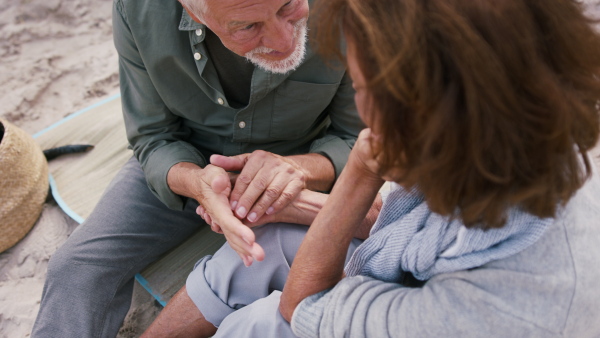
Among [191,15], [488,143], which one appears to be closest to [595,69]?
[488,143]

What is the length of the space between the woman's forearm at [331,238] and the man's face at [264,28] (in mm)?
556

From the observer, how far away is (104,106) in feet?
10.4

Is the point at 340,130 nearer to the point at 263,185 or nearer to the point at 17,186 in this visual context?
the point at 263,185

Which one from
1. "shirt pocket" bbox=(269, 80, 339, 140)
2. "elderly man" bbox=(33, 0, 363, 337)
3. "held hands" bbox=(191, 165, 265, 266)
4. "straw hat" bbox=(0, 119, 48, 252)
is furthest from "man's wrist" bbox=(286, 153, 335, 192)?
"straw hat" bbox=(0, 119, 48, 252)

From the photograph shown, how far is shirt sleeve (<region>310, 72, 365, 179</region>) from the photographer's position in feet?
6.28

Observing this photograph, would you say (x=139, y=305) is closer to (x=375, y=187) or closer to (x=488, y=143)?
(x=375, y=187)

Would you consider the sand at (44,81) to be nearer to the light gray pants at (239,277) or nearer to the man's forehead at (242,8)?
the light gray pants at (239,277)

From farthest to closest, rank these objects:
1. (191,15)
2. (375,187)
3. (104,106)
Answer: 1. (104,106)
2. (191,15)
3. (375,187)

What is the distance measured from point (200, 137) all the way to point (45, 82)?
2085 mm

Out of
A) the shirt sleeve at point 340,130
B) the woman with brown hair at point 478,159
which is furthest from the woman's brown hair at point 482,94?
the shirt sleeve at point 340,130

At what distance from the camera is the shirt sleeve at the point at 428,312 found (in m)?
0.95

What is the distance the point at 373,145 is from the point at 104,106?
8.35ft

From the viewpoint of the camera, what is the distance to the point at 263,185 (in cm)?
165

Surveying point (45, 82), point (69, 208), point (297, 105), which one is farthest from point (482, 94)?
point (45, 82)
